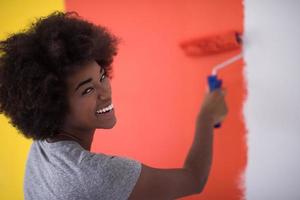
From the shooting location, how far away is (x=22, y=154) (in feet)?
4.20

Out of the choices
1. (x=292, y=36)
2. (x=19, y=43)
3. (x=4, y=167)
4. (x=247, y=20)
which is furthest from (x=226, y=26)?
(x=4, y=167)

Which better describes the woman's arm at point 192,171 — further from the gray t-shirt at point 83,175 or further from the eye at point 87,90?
the eye at point 87,90

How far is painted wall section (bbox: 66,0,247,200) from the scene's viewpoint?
0.84m

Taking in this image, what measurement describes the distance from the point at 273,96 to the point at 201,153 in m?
0.26

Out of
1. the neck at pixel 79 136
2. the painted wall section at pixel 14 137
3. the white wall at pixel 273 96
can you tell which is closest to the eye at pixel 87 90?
the neck at pixel 79 136

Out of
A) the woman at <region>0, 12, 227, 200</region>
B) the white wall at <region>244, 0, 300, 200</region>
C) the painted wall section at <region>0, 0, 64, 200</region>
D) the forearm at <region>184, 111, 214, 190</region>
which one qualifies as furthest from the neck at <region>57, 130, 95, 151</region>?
the painted wall section at <region>0, 0, 64, 200</region>

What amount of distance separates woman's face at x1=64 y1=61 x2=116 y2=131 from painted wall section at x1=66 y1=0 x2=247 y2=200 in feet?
0.95

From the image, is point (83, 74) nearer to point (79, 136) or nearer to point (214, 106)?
point (79, 136)

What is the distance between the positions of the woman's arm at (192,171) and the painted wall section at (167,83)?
128 mm

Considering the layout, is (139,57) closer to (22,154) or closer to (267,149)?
(267,149)

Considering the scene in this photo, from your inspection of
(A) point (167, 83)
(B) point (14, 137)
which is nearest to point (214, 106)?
(A) point (167, 83)

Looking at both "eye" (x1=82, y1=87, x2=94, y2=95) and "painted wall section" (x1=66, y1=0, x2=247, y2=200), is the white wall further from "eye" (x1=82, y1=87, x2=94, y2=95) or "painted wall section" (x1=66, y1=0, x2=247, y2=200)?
"eye" (x1=82, y1=87, x2=94, y2=95)

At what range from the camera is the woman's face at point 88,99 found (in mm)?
635

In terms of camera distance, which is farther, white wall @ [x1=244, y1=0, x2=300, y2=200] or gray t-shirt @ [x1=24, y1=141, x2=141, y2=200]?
white wall @ [x1=244, y1=0, x2=300, y2=200]
